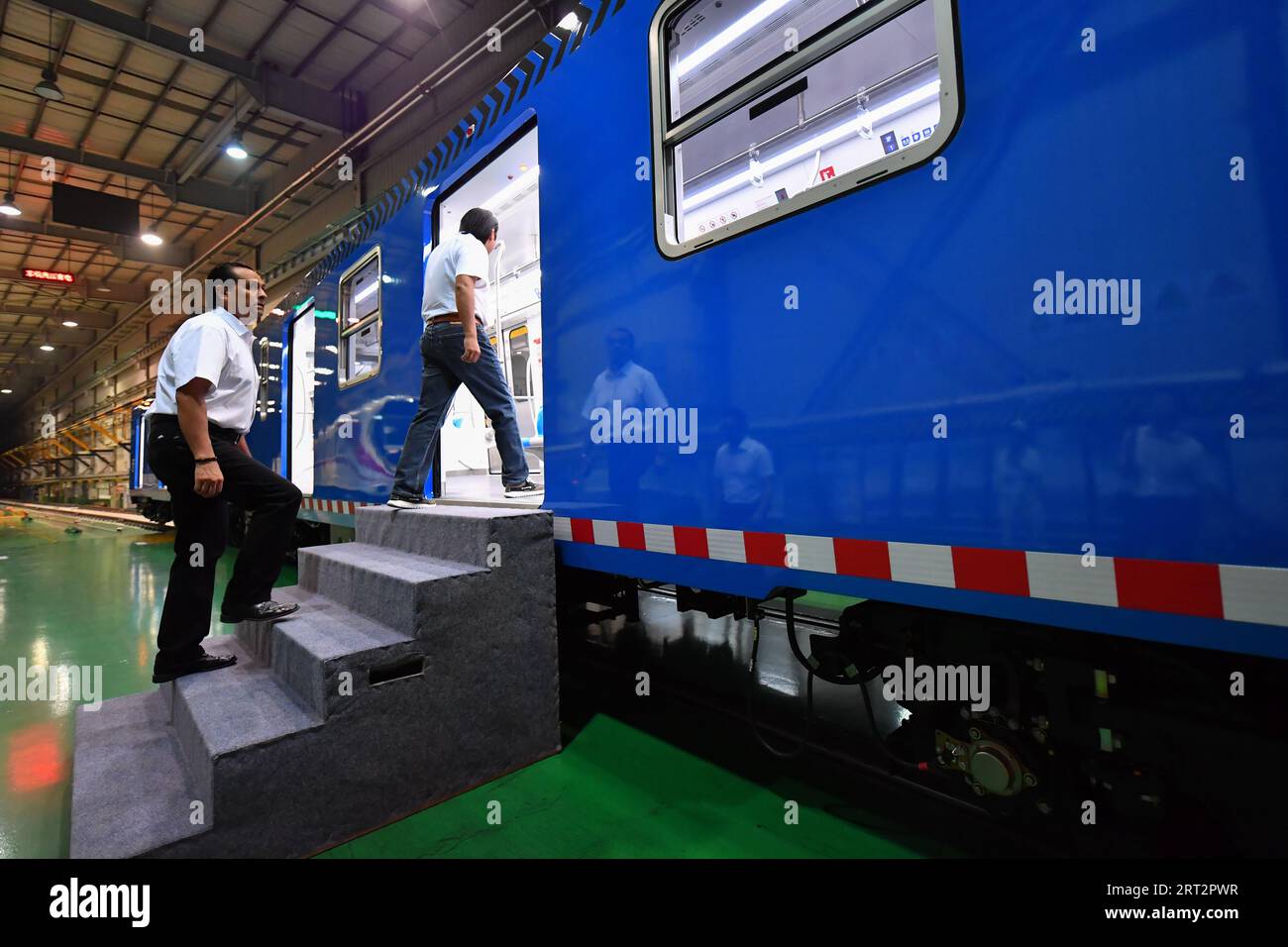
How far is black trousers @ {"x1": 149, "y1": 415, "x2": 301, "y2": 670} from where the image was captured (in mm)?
2281

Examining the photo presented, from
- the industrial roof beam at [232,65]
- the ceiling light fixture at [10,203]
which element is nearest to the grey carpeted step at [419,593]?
the industrial roof beam at [232,65]

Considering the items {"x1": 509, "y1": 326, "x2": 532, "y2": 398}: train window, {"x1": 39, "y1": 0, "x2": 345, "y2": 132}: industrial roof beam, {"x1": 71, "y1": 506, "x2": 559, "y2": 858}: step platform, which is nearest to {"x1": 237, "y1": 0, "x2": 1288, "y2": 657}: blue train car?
{"x1": 71, "y1": 506, "x2": 559, "y2": 858}: step platform

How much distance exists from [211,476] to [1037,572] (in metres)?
2.69

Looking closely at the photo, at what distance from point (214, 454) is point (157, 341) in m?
20.7

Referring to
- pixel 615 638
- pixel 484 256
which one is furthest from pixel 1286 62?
pixel 615 638

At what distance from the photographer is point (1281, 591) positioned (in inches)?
39.6

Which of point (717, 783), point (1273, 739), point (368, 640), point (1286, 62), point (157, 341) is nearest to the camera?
point (1286, 62)

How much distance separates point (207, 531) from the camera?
7.77 ft

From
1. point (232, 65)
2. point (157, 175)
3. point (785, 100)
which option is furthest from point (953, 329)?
point (157, 175)

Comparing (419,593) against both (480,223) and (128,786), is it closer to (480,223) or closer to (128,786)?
(128,786)

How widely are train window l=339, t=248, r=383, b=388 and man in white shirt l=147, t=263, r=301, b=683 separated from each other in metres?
1.88

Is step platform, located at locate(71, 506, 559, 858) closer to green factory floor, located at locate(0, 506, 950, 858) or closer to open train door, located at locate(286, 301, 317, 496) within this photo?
green factory floor, located at locate(0, 506, 950, 858)

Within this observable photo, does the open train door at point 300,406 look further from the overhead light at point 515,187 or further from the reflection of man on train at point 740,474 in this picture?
the reflection of man on train at point 740,474

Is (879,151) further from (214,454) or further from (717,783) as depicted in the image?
(214,454)
